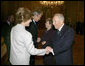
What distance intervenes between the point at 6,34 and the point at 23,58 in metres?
1.94

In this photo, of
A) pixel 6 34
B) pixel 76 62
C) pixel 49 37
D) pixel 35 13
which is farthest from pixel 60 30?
pixel 76 62

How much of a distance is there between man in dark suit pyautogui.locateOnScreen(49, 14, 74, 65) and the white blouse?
52 centimetres

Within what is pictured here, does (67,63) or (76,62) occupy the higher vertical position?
(67,63)

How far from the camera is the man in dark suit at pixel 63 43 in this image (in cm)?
322

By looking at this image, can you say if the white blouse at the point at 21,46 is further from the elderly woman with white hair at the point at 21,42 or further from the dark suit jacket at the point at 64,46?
the dark suit jacket at the point at 64,46

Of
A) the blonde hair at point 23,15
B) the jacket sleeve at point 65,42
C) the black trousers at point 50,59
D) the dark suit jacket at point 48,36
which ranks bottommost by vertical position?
the black trousers at point 50,59

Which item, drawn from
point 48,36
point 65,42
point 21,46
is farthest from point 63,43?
point 48,36

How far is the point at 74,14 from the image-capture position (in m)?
16.5

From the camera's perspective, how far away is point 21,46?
2.80 metres

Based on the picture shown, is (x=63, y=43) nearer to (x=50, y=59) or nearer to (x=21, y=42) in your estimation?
(x=21, y=42)

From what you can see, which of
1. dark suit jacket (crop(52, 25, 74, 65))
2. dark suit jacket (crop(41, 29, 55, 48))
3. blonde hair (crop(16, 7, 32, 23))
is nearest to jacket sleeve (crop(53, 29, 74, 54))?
dark suit jacket (crop(52, 25, 74, 65))

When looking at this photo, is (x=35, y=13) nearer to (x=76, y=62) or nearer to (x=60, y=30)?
(x=60, y=30)

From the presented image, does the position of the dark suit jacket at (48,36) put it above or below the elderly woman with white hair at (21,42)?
below

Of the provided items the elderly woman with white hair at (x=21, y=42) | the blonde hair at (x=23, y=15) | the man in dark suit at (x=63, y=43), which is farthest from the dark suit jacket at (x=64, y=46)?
the blonde hair at (x=23, y=15)
